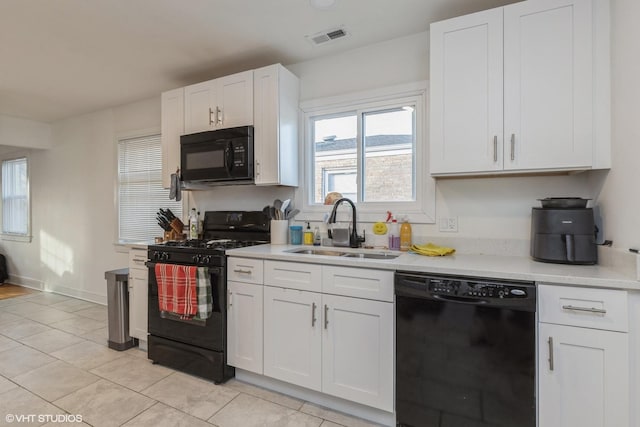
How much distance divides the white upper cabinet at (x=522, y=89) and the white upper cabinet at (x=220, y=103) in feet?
4.88

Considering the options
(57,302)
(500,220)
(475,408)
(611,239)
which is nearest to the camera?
(475,408)

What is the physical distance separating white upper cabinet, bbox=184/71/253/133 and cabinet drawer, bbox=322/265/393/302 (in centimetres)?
149

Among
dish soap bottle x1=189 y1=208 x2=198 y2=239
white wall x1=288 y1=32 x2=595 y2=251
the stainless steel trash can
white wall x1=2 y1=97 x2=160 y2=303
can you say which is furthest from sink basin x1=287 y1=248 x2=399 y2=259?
white wall x1=2 y1=97 x2=160 y2=303

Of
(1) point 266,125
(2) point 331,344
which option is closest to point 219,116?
(1) point 266,125

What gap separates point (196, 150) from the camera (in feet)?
9.24

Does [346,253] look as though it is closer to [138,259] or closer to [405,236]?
[405,236]

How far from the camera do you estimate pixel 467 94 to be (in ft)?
6.25

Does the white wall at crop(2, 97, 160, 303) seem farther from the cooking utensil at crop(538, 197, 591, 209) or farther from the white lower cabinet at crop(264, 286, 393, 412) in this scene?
the cooking utensil at crop(538, 197, 591, 209)

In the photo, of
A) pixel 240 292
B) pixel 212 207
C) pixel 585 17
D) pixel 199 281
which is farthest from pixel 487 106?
pixel 212 207

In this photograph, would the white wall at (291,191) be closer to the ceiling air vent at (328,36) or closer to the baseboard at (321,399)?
the ceiling air vent at (328,36)

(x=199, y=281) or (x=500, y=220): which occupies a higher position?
(x=500, y=220)

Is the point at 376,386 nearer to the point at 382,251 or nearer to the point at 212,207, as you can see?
the point at 382,251

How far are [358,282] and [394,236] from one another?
0.68m

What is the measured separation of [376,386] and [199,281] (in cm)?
137
